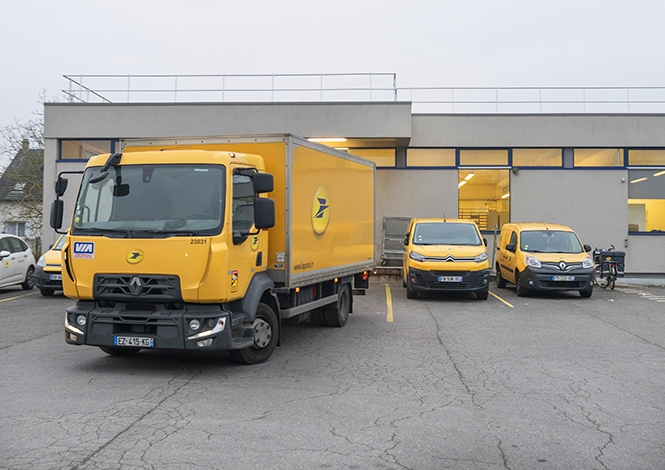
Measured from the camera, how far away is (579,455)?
4461 mm

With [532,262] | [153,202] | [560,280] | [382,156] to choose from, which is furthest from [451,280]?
[153,202]

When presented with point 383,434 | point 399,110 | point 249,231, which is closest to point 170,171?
point 249,231

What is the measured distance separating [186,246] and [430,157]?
1526 cm

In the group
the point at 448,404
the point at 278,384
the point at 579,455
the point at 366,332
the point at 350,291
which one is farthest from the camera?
the point at 350,291

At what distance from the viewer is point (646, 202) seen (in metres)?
20.8

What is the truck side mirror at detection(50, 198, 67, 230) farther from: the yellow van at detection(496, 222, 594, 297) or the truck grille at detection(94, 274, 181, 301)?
the yellow van at detection(496, 222, 594, 297)

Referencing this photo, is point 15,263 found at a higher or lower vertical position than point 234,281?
lower

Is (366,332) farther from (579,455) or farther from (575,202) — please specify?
(575,202)

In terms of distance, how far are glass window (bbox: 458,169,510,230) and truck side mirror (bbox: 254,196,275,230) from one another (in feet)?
48.1

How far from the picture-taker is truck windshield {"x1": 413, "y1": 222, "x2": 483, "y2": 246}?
1512cm

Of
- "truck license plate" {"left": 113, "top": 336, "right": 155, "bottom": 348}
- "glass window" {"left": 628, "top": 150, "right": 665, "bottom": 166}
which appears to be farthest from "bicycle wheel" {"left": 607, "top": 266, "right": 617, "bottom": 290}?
"truck license plate" {"left": 113, "top": 336, "right": 155, "bottom": 348}

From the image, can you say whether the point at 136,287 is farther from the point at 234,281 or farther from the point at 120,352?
the point at 120,352

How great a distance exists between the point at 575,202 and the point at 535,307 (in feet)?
27.0

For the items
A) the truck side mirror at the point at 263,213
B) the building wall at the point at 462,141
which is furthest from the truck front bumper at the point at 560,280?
the truck side mirror at the point at 263,213
